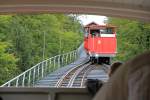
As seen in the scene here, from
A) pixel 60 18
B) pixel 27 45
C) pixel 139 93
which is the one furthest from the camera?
pixel 60 18

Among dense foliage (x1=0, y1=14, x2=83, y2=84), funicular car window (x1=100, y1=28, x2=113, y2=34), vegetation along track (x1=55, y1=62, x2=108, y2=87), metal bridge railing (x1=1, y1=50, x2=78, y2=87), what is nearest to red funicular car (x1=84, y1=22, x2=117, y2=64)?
funicular car window (x1=100, y1=28, x2=113, y2=34)

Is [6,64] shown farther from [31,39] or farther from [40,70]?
[40,70]

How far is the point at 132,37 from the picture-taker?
27.7m

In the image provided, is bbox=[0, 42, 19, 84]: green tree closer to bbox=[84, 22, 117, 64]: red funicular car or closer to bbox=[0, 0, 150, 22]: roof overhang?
bbox=[84, 22, 117, 64]: red funicular car

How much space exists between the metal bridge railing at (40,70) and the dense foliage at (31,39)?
3578mm

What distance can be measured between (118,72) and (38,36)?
3378cm

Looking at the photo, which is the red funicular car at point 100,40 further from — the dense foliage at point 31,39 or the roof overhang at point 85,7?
the roof overhang at point 85,7

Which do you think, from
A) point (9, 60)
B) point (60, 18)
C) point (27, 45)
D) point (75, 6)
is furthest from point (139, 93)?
point (60, 18)

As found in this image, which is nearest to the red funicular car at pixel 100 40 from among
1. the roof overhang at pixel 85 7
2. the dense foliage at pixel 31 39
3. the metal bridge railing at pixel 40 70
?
the metal bridge railing at pixel 40 70

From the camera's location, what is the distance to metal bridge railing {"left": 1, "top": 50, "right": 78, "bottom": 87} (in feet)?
41.1

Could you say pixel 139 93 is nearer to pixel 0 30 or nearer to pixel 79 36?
pixel 0 30

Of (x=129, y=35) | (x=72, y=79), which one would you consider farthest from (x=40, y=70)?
(x=129, y=35)

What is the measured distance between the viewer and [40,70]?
17.7m

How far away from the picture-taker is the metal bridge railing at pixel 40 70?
12513 mm
